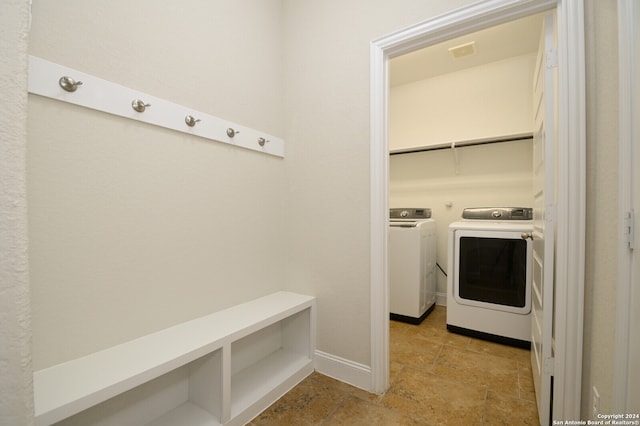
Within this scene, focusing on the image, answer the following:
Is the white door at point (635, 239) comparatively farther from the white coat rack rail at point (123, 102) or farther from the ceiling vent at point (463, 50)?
the ceiling vent at point (463, 50)

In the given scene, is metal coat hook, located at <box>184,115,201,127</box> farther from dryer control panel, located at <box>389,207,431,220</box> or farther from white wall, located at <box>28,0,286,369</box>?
dryer control panel, located at <box>389,207,431,220</box>

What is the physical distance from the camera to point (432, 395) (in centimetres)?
151

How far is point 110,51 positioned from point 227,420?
1650 mm

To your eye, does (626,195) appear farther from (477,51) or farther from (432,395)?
(477,51)

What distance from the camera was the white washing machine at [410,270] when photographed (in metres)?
2.44

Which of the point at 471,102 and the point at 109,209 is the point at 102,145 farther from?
the point at 471,102

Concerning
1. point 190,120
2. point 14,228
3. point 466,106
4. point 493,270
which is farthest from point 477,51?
point 14,228

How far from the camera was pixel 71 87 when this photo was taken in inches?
38.7

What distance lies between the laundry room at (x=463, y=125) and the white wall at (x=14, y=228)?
94.9 inches

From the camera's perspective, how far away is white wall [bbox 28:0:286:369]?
3.14ft

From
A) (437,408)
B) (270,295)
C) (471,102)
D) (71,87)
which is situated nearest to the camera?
(71,87)

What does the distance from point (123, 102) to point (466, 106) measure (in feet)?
9.58

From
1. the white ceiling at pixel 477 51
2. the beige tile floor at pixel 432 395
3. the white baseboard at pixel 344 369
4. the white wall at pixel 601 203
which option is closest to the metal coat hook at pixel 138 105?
the beige tile floor at pixel 432 395

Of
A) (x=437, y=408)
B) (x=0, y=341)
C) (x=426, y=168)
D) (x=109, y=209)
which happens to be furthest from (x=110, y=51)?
(x=426, y=168)
